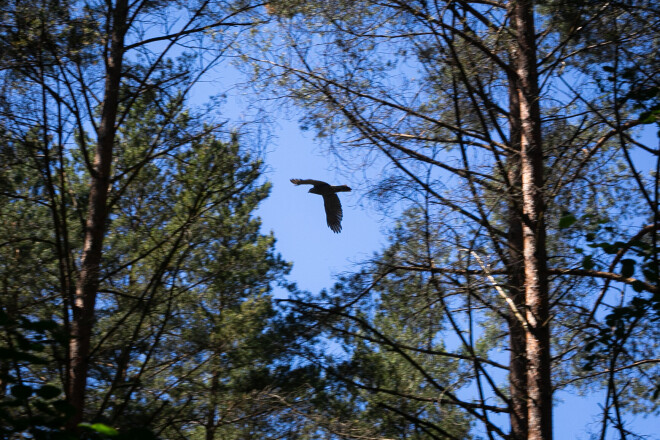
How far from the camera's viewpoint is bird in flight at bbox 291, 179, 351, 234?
24.5 ft

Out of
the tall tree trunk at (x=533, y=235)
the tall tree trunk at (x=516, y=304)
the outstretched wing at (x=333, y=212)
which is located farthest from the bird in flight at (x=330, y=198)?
the tall tree trunk at (x=533, y=235)

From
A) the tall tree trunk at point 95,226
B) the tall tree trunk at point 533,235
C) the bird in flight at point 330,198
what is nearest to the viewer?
the tall tree trunk at point 533,235

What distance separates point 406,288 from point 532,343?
5.21ft

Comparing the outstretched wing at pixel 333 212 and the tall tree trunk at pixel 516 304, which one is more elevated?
the outstretched wing at pixel 333 212

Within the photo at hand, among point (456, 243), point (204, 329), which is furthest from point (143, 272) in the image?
point (456, 243)

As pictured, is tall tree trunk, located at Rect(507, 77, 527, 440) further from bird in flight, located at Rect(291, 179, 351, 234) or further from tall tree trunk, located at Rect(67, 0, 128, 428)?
tall tree trunk, located at Rect(67, 0, 128, 428)

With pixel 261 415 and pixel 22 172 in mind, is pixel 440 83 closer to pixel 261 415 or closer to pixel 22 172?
pixel 261 415

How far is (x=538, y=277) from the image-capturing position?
20.9 ft

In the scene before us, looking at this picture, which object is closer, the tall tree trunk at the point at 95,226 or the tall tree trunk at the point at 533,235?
the tall tree trunk at the point at 533,235

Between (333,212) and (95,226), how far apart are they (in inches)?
90.3

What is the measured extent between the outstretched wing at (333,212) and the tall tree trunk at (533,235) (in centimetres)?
186

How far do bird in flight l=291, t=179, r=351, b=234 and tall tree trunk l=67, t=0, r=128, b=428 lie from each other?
5.89 ft

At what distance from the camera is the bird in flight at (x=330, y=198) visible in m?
7.48

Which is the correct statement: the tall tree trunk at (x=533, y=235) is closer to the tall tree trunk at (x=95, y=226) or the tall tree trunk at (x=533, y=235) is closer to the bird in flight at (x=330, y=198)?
the bird in flight at (x=330, y=198)
